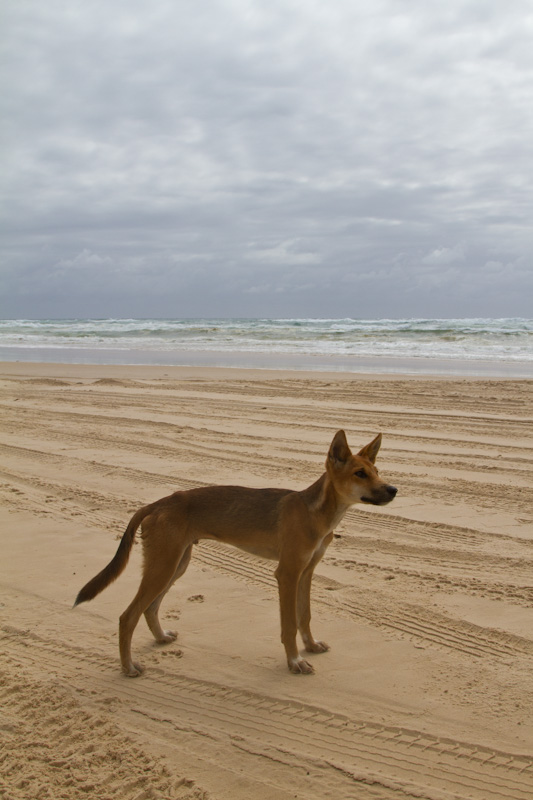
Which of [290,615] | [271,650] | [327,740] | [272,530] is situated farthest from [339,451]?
[327,740]

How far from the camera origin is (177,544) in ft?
12.7

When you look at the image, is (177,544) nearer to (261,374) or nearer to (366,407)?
(366,407)

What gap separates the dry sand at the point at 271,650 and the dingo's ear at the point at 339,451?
1227mm

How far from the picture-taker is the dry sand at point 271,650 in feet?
10.0

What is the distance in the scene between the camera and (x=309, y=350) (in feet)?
111

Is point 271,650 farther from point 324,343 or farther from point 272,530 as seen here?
point 324,343

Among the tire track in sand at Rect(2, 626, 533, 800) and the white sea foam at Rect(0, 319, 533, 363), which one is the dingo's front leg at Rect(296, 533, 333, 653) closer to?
the tire track in sand at Rect(2, 626, 533, 800)

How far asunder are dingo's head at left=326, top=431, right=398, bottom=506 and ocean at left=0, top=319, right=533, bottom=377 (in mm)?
18049

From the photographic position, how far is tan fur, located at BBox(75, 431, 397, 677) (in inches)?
150

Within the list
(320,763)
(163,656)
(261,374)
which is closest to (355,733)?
(320,763)

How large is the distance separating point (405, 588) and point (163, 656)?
1849 millimetres

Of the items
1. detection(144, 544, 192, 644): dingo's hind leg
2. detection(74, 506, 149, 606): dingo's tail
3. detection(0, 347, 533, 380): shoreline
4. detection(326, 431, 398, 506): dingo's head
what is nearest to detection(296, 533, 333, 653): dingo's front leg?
detection(326, 431, 398, 506): dingo's head

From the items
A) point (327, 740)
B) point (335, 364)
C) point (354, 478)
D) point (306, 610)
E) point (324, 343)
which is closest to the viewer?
point (327, 740)

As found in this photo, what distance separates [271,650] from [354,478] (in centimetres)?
126
